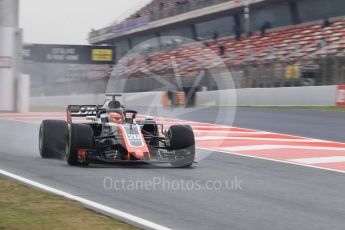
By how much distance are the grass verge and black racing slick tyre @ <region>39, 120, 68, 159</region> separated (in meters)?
3.12

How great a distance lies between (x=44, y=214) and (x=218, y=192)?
211cm

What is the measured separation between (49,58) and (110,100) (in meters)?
25.9

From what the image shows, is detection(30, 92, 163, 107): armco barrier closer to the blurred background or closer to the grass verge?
the blurred background

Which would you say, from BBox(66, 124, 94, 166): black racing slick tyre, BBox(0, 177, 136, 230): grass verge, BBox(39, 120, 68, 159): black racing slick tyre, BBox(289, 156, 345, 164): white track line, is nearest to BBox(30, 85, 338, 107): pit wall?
BBox(289, 156, 345, 164): white track line

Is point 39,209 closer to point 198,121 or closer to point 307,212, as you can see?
point 307,212

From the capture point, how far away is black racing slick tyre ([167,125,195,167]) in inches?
351

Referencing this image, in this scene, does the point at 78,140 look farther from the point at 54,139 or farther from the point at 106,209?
the point at 106,209

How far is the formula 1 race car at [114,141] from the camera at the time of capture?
28.1 feet

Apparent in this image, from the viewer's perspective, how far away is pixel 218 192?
688 cm

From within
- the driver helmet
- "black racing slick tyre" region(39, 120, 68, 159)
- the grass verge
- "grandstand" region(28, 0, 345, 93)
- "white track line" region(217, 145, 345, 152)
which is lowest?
"white track line" region(217, 145, 345, 152)

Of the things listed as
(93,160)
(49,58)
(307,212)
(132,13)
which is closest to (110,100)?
(93,160)

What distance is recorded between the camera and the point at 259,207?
6.07m

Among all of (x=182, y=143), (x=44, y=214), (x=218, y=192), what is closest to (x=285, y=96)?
Answer: (x=182, y=143)

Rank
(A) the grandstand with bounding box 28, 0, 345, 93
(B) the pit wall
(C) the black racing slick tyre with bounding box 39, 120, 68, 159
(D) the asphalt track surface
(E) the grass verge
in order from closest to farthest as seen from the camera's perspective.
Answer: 1. (E) the grass verge
2. (D) the asphalt track surface
3. (A) the grandstand with bounding box 28, 0, 345, 93
4. (C) the black racing slick tyre with bounding box 39, 120, 68, 159
5. (B) the pit wall
